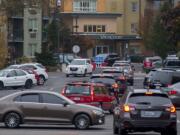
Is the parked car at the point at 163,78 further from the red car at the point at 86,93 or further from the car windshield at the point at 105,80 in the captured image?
the red car at the point at 86,93

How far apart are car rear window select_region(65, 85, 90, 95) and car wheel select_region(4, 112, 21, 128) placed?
526 cm

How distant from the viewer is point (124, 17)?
126 m

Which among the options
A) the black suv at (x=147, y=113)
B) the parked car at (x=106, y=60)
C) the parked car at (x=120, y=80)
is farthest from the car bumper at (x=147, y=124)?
the parked car at (x=106, y=60)

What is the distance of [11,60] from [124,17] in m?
39.9

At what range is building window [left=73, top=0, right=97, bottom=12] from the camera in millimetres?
122062

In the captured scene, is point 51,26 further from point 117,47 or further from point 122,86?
point 122,86

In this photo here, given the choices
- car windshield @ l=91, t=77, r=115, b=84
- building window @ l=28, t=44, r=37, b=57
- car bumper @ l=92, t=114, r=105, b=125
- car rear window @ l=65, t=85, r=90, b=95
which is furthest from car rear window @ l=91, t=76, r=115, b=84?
building window @ l=28, t=44, r=37, b=57

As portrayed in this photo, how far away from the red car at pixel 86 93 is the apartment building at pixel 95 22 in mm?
81778

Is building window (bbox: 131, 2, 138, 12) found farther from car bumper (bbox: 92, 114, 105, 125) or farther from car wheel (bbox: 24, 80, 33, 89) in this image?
car bumper (bbox: 92, 114, 105, 125)

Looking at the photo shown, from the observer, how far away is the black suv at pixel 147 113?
24.2 metres

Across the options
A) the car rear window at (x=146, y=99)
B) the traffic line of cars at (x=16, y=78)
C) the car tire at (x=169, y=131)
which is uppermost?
the car rear window at (x=146, y=99)

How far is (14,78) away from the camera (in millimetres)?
57125

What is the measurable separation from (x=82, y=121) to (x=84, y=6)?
94.1m

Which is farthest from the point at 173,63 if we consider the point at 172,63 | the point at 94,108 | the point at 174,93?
the point at 94,108
